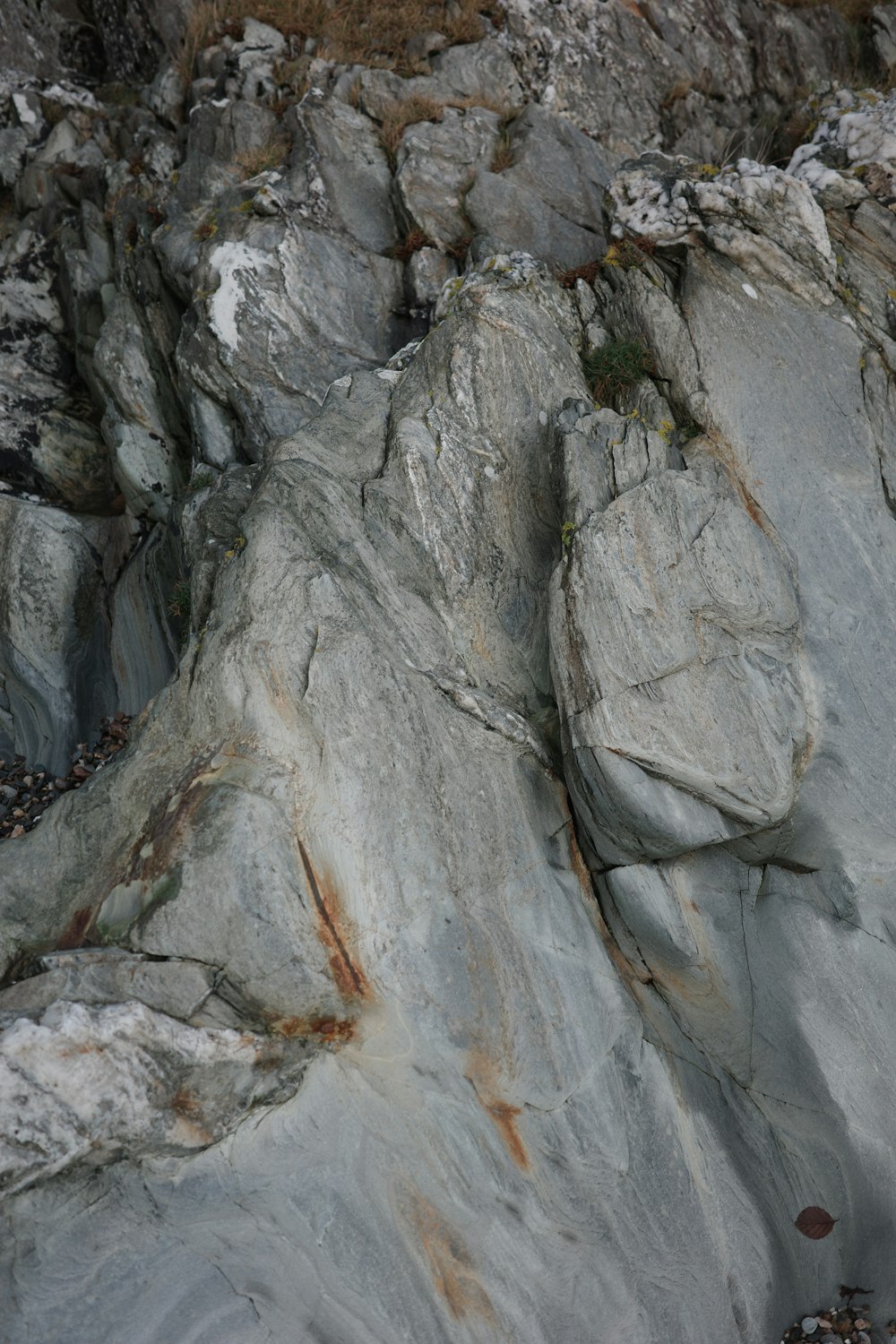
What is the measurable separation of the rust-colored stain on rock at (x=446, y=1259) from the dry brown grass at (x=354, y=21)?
1629cm

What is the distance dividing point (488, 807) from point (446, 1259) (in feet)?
11.7

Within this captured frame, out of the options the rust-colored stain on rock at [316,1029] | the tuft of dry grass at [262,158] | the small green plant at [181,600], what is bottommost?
the small green plant at [181,600]

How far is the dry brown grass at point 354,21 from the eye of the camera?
15711 mm

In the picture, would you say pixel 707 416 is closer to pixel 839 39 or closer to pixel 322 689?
pixel 322 689

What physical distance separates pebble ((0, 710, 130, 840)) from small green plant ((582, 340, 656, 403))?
23.9 ft

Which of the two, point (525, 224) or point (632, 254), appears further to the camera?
point (525, 224)

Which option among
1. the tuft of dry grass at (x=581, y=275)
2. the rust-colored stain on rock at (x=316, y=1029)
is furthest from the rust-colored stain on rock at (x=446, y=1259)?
the tuft of dry grass at (x=581, y=275)

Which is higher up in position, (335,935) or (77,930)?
(335,935)

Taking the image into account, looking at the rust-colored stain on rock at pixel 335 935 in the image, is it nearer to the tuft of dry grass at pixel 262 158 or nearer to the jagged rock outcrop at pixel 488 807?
the jagged rock outcrop at pixel 488 807

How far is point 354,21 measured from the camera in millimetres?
15961

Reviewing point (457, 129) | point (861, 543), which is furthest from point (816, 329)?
point (457, 129)

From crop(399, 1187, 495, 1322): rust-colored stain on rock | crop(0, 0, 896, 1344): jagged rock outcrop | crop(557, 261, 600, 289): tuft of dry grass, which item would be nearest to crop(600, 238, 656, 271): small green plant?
crop(0, 0, 896, 1344): jagged rock outcrop

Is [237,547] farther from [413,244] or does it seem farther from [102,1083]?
[413,244]

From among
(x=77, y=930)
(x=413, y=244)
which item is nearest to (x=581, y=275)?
(x=413, y=244)
